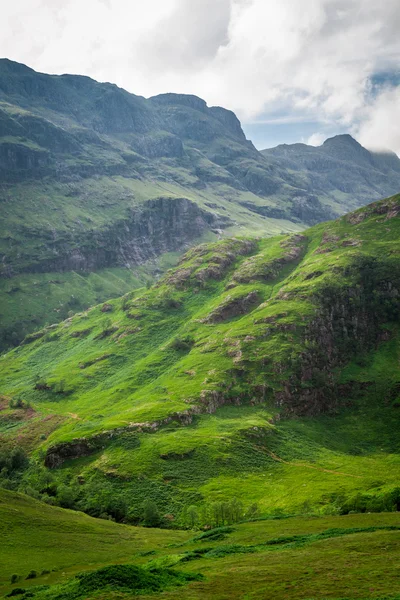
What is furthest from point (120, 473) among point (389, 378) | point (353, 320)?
point (353, 320)

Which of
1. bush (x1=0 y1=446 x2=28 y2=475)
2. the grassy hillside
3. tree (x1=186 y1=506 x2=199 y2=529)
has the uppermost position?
the grassy hillside

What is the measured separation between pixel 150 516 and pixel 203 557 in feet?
154

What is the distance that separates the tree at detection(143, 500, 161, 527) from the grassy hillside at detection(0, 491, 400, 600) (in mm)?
12719

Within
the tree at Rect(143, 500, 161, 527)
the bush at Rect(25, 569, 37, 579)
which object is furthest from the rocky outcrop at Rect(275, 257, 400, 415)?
the bush at Rect(25, 569, 37, 579)

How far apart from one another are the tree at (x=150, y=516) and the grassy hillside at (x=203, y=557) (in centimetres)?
1272

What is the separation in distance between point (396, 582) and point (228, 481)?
8724 cm

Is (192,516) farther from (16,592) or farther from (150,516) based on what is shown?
(16,592)

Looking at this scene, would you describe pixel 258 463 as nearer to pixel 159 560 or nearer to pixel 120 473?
pixel 120 473

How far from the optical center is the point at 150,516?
100312mm

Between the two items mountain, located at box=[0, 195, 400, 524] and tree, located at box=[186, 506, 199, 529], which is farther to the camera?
mountain, located at box=[0, 195, 400, 524]

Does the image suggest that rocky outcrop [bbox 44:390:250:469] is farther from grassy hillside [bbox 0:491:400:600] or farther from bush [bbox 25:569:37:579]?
bush [bbox 25:569:37:579]

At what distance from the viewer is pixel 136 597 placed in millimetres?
37562

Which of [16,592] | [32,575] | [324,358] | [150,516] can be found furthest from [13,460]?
[324,358]

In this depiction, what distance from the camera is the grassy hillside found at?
38.7 m
